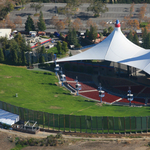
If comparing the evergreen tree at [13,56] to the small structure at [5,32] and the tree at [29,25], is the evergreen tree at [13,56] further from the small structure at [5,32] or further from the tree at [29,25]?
the tree at [29,25]

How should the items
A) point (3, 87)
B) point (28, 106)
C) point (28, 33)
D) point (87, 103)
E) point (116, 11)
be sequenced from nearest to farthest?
point (28, 106), point (87, 103), point (3, 87), point (28, 33), point (116, 11)

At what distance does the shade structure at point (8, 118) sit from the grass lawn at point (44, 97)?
13.4 feet

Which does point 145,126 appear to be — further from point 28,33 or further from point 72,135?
point 28,33

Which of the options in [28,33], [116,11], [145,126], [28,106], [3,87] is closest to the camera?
[145,126]

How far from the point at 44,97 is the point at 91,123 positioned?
18411 mm

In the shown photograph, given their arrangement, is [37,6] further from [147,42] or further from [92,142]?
[92,142]

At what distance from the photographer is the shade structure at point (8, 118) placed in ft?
171

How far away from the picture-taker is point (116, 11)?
131 meters

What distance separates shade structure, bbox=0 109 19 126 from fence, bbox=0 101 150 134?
3.00 meters

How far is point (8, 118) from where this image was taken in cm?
5294

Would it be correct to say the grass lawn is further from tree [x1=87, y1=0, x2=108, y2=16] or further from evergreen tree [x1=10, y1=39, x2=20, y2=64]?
tree [x1=87, y1=0, x2=108, y2=16]

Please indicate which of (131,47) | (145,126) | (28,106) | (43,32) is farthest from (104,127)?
(43,32)

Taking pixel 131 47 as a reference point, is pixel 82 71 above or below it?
below

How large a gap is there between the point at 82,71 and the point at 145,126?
32.5 m
